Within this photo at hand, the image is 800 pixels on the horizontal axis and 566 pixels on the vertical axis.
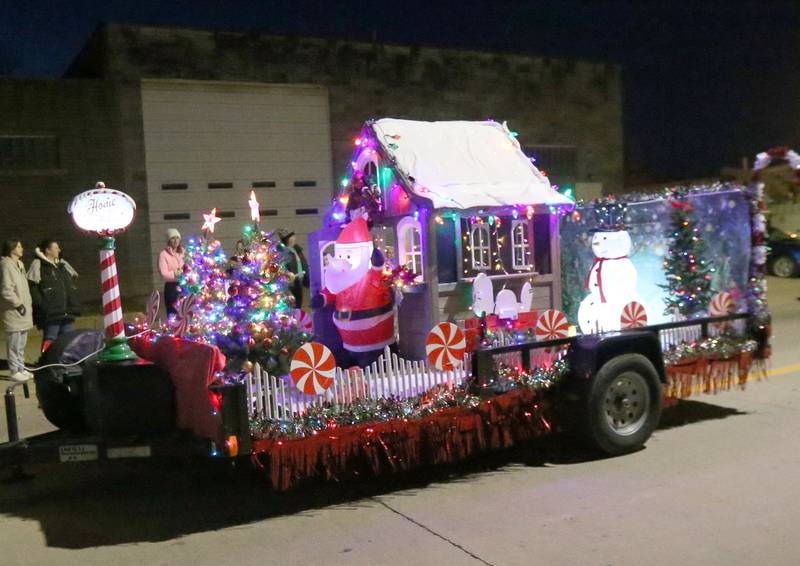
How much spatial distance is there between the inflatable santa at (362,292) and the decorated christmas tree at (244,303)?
0.50m

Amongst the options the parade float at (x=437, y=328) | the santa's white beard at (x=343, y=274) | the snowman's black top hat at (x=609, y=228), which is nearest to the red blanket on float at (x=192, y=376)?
the parade float at (x=437, y=328)

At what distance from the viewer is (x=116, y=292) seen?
221 inches

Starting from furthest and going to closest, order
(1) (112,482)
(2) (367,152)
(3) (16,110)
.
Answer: (3) (16,110) < (2) (367,152) < (1) (112,482)

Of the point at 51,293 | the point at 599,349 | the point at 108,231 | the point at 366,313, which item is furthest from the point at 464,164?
the point at 51,293

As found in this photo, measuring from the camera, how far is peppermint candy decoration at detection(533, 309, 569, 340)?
20.2 ft

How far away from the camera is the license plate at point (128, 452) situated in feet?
15.8

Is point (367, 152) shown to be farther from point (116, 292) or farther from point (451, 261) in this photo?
point (116, 292)

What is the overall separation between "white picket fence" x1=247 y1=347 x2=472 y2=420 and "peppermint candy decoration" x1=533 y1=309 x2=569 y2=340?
756mm

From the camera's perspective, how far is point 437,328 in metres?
5.60

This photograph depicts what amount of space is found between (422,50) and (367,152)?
12916 millimetres

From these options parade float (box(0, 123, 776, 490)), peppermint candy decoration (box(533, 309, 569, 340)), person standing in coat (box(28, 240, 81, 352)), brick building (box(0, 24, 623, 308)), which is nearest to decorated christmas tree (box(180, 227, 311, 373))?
parade float (box(0, 123, 776, 490))

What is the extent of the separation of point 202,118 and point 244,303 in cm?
1202

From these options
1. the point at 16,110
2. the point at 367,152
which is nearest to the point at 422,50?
the point at 16,110

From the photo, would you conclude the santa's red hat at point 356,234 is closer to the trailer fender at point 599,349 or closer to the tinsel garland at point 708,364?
the trailer fender at point 599,349
